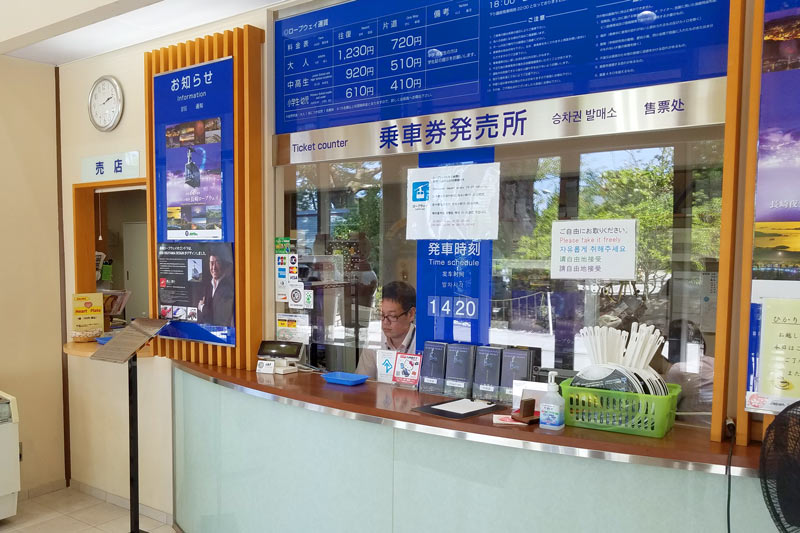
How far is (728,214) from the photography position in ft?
6.58

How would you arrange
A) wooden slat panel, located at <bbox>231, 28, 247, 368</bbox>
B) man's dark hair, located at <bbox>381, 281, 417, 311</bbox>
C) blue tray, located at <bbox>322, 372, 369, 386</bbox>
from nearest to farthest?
blue tray, located at <bbox>322, 372, 369, 386</bbox>, man's dark hair, located at <bbox>381, 281, 417, 311</bbox>, wooden slat panel, located at <bbox>231, 28, 247, 368</bbox>

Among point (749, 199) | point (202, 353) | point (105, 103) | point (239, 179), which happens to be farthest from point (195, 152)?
point (749, 199)

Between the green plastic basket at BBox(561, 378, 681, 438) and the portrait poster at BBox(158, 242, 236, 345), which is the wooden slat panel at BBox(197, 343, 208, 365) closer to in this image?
the portrait poster at BBox(158, 242, 236, 345)

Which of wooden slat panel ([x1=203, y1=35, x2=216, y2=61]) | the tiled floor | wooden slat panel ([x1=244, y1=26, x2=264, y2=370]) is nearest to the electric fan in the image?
wooden slat panel ([x1=244, y1=26, x2=264, y2=370])

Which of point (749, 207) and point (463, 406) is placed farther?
point (463, 406)

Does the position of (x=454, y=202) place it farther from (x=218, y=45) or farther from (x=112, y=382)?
(x=112, y=382)

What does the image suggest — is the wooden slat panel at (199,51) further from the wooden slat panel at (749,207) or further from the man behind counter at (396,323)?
the wooden slat panel at (749,207)

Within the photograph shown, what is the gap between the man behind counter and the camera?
307 centimetres

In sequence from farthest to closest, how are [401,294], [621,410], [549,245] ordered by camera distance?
[401,294]
[549,245]
[621,410]

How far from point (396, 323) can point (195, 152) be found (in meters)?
1.54

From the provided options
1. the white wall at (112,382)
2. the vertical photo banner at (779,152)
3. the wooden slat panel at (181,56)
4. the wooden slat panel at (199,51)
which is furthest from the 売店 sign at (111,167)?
the vertical photo banner at (779,152)

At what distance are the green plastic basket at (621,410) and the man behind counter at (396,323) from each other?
3.18ft

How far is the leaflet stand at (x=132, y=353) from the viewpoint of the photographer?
323 centimetres

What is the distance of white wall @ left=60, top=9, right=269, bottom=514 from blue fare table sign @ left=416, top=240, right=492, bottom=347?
1912 mm
